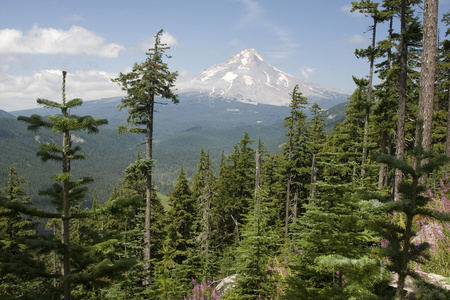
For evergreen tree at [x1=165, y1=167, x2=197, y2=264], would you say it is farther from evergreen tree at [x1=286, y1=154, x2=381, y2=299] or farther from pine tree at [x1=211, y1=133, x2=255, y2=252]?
evergreen tree at [x1=286, y1=154, x2=381, y2=299]

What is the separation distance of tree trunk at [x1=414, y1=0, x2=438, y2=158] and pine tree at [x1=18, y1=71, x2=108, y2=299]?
10.5 metres

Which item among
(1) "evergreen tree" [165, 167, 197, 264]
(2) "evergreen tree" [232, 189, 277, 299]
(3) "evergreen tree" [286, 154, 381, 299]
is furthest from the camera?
(1) "evergreen tree" [165, 167, 197, 264]

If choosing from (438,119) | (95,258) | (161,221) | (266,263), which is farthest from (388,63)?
(161,221)

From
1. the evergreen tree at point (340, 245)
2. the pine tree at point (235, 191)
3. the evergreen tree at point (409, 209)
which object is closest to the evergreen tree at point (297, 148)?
the pine tree at point (235, 191)

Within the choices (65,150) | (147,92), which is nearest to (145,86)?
(147,92)

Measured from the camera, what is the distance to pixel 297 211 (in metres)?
28.8

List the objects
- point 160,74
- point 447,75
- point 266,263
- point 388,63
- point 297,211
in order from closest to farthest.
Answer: point 266,263
point 160,74
point 388,63
point 447,75
point 297,211

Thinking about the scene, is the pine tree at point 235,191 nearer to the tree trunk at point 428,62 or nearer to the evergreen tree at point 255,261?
the tree trunk at point 428,62

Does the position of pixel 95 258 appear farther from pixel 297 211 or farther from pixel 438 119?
pixel 438 119

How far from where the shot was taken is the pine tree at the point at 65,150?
4980mm

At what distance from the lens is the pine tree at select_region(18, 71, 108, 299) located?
4.98 m

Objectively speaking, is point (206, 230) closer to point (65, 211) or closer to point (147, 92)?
point (147, 92)

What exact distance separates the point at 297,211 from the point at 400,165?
27.6m

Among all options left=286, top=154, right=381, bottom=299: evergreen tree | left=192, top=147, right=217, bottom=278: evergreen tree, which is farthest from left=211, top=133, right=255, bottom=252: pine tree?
left=286, top=154, right=381, bottom=299: evergreen tree
